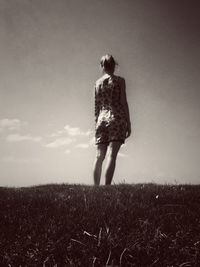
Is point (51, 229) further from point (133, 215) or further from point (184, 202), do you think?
point (184, 202)

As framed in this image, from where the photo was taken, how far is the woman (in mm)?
10070

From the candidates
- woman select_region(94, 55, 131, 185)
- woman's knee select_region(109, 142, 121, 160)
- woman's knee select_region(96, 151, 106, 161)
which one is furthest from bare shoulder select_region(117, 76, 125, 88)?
woman's knee select_region(96, 151, 106, 161)

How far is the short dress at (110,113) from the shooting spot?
33.1ft

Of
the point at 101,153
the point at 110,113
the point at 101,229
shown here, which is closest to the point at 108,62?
the point at 110,113

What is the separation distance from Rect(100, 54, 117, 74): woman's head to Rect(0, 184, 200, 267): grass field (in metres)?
3.71

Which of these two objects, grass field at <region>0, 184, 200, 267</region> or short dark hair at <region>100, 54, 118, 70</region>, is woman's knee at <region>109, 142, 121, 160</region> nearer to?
grass field at <region>0, 184, 200, 267</region>

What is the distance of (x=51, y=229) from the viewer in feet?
19.1

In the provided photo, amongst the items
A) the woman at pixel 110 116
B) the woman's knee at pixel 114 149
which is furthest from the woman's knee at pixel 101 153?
the woman's knee at pixel 114 149

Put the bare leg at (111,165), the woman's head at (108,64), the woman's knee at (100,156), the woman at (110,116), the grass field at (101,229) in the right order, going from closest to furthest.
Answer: the grass field at (101,229) → the bare leg at (111,165) → the woman at (110,116) → the woman's head at (108,64) → the woman's knee at (100,156)

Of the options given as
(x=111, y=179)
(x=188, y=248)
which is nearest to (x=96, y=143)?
(x=111, y=179)

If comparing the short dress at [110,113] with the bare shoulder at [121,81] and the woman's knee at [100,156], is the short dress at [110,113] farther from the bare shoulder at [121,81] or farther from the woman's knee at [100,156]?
the woman's knee at [100,156]

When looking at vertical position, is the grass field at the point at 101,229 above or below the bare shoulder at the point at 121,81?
below

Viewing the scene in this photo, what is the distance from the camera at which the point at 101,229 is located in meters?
5.58

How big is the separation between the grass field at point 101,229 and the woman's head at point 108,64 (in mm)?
3709
